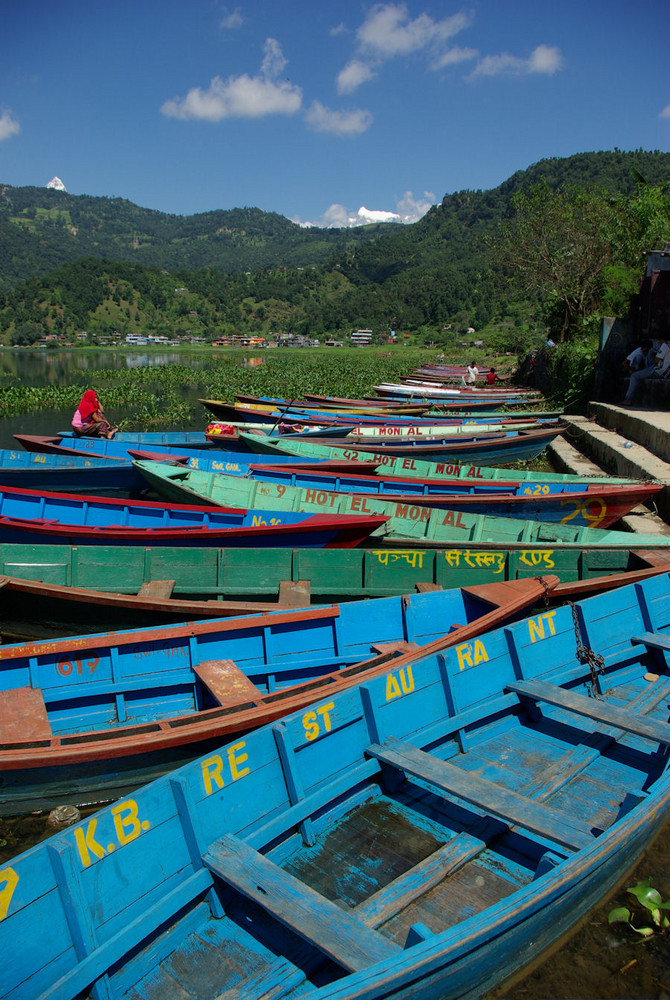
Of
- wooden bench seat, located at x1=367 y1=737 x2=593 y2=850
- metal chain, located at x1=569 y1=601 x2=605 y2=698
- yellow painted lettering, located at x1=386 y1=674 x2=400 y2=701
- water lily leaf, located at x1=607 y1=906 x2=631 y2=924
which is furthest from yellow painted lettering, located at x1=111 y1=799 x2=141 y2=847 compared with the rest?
metal chain, located at x1=569 y1=601 x2=605 y2=698

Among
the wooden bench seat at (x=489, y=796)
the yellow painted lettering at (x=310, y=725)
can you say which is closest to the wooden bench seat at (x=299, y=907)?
the yellow painted lettering at (x=310, y=725)

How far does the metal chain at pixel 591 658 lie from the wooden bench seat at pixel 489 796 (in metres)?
1.98

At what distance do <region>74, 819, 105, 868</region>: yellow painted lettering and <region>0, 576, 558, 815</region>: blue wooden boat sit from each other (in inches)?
45.5

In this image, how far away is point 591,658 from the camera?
5551mm

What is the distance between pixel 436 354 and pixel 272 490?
53.3m

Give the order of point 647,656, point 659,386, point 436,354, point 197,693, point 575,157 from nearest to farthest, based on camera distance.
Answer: point 197,693 < point 647,656 < point 659,386 < point 436,354 < point 575,157

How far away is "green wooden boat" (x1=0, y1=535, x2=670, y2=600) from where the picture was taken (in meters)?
7.23

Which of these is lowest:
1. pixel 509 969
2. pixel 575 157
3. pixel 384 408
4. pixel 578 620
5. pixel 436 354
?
pixel 509 969

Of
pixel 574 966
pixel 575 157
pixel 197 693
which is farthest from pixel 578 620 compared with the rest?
pixel 575 157

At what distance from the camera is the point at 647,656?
6.16 metres

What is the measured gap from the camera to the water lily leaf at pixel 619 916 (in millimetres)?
3701

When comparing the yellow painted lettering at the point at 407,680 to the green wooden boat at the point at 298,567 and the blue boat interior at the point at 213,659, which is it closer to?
the blue boat interior at the point at 213,659

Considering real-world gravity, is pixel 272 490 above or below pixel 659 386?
below

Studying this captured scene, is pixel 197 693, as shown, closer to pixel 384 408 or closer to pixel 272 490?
pixel 272 490
